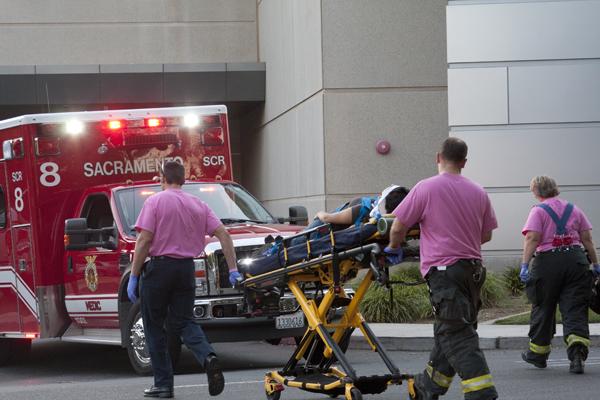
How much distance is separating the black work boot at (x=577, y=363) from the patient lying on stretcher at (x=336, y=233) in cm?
323

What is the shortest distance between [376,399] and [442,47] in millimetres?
11469

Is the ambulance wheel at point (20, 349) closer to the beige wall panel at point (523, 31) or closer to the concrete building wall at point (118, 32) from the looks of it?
the beige wall panel at point (523, 31)

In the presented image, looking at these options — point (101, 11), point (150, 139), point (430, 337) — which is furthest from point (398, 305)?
point (101, 11)

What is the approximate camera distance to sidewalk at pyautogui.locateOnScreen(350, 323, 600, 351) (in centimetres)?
1384

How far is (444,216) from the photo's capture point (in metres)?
8.14

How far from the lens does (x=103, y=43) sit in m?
25.5

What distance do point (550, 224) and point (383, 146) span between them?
28.6 feet

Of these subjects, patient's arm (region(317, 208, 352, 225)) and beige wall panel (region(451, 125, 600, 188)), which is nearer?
patient's arm (region(317, 208, 352, 225))

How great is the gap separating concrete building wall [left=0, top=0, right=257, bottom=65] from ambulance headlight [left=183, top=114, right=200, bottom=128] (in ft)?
37.8

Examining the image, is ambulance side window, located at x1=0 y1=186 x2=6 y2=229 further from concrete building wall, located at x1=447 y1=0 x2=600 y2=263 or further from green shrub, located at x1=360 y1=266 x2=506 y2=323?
concrete building wall, located at x1=447 y1=0 x2=600 y2=263

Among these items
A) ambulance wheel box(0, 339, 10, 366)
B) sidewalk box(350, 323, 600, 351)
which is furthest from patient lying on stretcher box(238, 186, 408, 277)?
ambulance wheel box(0, 339, 10, 366)

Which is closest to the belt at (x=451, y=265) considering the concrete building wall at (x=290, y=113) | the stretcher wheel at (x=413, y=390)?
the stretcher wheel at (x=413, y=390)

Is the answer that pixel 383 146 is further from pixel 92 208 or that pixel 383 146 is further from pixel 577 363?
pixel 577 363

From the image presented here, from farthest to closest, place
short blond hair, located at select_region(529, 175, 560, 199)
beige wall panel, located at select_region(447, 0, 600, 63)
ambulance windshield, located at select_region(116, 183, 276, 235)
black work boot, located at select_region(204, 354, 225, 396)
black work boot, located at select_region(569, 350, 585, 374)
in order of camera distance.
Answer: beige wall panel, located at select_region(447, 0, 600, 63) → ambulance windshield, located at select_region(116, 183, 276, 235) → short blond hair, located at select_region(529, 175, 560, 199) → black work boot, located at select_region(569, 350, 585, 374) → black work boot, located at select_region(204, 354, 225, 396)
